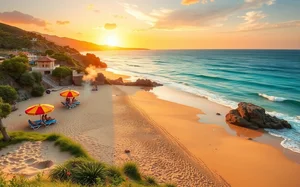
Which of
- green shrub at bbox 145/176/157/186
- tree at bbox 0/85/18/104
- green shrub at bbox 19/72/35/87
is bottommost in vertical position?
green shrub at bbox 145/176/157/186

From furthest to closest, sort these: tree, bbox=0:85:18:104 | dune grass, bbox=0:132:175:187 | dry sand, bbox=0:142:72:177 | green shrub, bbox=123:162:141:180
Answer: tree, bbox=0:85:18:104 → green shrub, bbox=123:162:141:180 → dry sand, bbox=0:142:72:177 → dune grass, bbox=0:132:175:187

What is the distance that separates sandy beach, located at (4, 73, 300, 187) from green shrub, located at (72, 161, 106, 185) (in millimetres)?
3652

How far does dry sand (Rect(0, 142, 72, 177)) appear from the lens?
9094 mm

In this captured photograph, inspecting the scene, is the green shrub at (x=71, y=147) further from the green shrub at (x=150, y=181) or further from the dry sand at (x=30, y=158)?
the green shrub at (x=150, y=181)

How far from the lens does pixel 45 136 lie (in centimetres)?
1290

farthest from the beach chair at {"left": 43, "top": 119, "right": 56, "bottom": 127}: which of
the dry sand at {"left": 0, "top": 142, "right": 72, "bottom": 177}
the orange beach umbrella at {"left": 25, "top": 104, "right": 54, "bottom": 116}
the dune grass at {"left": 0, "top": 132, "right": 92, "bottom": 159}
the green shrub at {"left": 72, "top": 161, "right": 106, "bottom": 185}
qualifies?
the green shrub at {"left": 72, "top": 161, "right": 106, "bottom": 185}

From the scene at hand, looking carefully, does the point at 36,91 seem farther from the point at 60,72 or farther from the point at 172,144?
the point at 172,144

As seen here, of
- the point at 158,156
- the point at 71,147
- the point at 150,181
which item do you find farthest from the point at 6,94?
the point at 150,181

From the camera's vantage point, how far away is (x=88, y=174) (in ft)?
25.9

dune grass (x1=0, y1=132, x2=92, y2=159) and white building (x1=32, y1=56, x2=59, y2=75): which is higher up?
white building (x1=32, y1=56, x2=59, y2=75)

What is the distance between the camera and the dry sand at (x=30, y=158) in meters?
9.09

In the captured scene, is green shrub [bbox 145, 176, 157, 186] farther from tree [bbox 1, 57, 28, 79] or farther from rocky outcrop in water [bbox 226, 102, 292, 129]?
tree [bbox 1, 57, 28, 79]

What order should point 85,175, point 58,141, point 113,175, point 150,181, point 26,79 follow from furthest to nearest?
1. point 26,79
2. point 58,141
3. point 150,181
4. point 113,175
5. point 85,175

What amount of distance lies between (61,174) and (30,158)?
11.0ft
